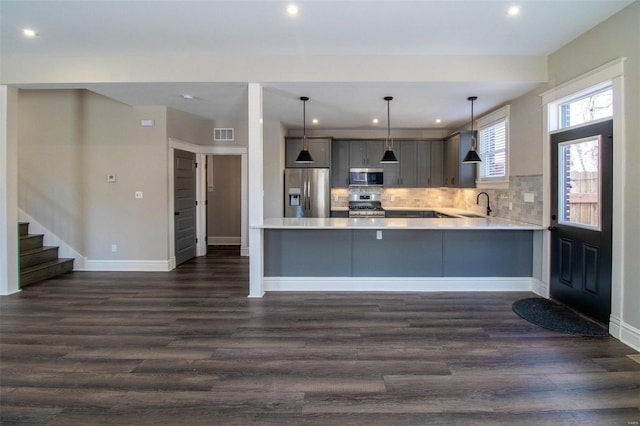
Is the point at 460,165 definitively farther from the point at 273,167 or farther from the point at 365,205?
the point at 273,167

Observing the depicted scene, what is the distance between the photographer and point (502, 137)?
5473 mm

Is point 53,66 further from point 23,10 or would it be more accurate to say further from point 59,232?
point 59,232

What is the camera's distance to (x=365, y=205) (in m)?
7.71

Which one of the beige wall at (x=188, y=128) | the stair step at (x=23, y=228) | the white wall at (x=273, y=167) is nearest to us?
the stair step at (x=23, y=228)

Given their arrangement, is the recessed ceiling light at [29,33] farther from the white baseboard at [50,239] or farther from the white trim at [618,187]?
the white trim at [618,187]

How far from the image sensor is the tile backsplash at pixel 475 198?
181 inches

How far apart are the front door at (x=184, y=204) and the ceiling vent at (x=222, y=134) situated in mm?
549

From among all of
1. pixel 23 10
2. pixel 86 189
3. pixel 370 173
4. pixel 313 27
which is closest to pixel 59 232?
pixel 86 189

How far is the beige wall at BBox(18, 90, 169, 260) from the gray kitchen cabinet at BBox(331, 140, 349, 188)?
10.6 ft

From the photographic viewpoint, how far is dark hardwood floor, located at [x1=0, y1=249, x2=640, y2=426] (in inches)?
82.7

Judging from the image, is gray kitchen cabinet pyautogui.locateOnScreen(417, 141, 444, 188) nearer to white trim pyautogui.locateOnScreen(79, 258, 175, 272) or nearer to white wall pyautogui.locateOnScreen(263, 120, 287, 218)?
white wall pyautogui.locateOnScreen(263, 120, 287, 218)

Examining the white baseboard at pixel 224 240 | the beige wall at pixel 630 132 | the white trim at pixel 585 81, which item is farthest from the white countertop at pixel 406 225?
the white baseboard at pixel 224 240

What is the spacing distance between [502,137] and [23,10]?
19.2ft

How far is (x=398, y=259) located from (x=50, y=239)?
538cm
